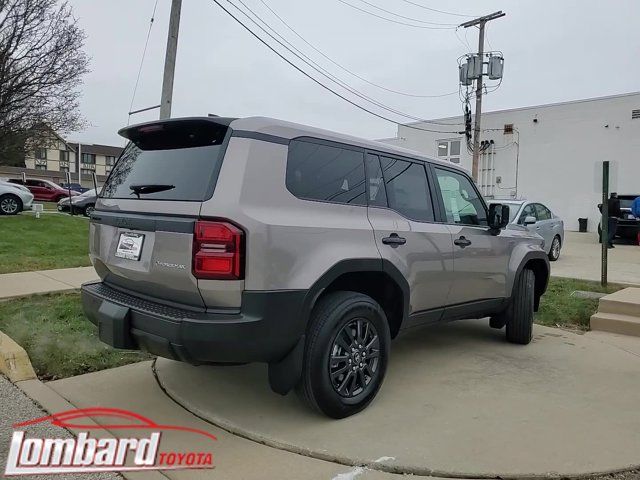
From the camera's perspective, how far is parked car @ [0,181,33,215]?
1612 centimetres

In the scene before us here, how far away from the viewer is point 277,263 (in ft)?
9.41

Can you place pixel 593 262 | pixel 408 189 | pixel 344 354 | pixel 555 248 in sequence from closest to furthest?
pixel 344 354, pixel 408 189, pixel 593 262, pixel 555 248

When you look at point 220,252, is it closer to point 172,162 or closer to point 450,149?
point 172,162

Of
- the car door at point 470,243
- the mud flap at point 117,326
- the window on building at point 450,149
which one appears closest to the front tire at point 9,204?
the mud flap at point 117,326

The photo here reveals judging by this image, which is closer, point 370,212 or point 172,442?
point 172,442

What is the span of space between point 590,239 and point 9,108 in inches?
891

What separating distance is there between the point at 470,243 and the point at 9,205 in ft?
54.0

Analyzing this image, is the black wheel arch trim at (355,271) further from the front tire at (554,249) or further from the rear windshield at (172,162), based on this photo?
the front tire at (554,249)

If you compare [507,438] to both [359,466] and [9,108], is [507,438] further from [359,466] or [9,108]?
[9,108]

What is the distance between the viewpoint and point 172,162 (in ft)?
10.8

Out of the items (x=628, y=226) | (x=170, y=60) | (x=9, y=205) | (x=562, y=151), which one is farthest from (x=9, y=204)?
(x=562, y=151)

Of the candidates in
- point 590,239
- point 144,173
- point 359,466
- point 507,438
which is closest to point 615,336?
point 507,438

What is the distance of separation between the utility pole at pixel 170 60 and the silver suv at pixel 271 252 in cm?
628

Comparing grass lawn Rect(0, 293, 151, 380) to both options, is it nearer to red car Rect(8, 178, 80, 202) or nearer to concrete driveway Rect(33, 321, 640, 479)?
concrete driveway Rect(33, 321, 640, 479)
